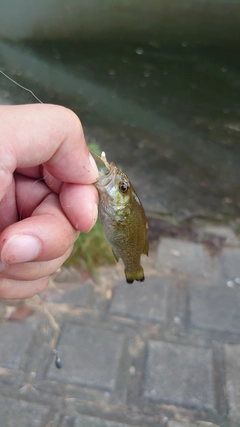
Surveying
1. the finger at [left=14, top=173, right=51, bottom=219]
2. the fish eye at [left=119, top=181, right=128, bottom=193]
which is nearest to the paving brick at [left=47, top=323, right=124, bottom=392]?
the finger at [left=14, top=173, right=51, bottom=219]

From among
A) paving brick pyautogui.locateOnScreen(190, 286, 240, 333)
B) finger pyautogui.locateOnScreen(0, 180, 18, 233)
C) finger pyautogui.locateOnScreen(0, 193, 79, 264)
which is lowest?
paving brick pyautogui.locateOnScreen(190, 286, 240, 333)

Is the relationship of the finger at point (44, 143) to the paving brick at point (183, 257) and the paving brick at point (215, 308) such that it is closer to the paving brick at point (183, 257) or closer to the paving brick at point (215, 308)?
the paving brick at point (215, 308)

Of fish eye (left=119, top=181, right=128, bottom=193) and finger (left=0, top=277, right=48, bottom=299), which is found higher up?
fish eye (left=119, top=181, right=128, bottom=193)

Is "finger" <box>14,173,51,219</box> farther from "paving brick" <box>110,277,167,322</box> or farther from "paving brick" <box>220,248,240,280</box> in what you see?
"paving brick" <box>220,248,240,280</box>

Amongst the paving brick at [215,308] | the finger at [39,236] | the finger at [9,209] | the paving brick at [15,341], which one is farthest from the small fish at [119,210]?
the paving brick at [215,308]

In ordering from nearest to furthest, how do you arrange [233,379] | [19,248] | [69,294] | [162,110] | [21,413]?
1. [19,248]
2. [21,413]
3. [233,379]
4. [69,294]
5. [162,110]

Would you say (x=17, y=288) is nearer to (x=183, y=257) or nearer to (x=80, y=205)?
(x=80, y=205)

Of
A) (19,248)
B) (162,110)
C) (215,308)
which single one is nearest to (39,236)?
(19,248)
